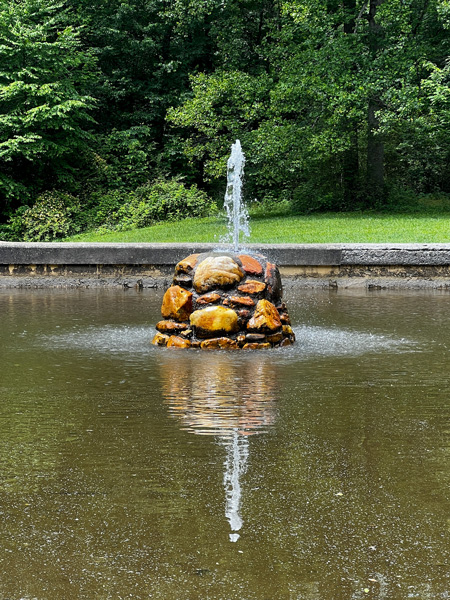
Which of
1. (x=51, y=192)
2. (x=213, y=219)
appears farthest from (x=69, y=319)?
(x=51, y=192)

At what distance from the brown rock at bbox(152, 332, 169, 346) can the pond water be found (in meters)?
0.26

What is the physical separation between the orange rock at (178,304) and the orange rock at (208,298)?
0.11 meters

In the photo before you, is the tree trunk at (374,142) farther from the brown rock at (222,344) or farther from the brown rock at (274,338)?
the brown rock at (222,344)

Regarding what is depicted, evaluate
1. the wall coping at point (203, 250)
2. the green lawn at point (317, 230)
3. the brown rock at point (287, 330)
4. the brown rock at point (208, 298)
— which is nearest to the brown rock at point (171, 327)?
the brown rock at point (208, 298)

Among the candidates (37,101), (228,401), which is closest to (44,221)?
(37,101)

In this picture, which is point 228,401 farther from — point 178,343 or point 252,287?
point 252,287

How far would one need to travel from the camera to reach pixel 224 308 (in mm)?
7867

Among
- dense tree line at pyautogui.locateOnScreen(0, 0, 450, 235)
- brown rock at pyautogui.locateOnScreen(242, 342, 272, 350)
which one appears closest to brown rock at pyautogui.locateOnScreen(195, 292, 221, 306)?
brown rock at pyautogui.locateOnScreen(242, 342, 272, 350)

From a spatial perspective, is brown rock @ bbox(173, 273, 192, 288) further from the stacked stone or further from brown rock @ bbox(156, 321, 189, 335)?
brown rock @ bbox(156, 321, 189, 335)

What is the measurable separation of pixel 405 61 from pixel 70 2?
38.2 ft

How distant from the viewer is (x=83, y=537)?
3.19 meters

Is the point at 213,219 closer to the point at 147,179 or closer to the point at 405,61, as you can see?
the point at 147,179

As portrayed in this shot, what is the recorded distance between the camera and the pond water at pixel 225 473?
2.88 meters

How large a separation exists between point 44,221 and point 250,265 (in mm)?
16118
